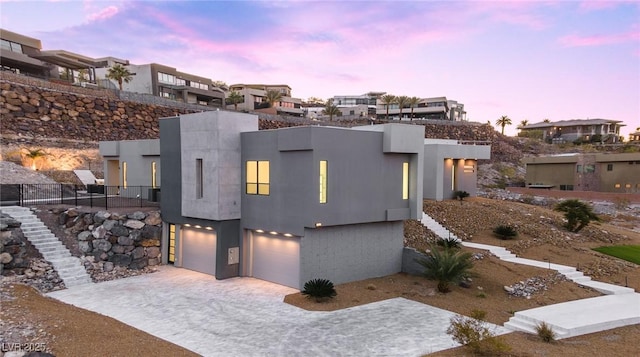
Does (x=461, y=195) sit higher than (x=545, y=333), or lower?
higher

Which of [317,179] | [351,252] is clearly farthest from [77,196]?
[351,252]

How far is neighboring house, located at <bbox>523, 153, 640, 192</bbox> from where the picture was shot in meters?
51.3

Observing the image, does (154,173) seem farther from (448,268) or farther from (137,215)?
(448,268)

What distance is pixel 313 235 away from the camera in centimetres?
1684

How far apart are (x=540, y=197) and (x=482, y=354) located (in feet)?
142

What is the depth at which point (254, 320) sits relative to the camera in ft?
43.4

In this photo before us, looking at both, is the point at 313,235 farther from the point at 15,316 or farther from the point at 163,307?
the point at 15,316

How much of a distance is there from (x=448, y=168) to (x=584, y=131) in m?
92.4

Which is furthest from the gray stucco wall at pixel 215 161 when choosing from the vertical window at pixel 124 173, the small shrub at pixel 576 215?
the small shrub at pixel 576 215

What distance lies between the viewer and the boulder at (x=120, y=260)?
1908cm

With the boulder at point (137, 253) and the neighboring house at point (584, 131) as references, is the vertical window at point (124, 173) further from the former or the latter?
the neighboring house at point (584, 131)

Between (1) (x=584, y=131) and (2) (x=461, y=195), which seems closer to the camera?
(2) (x=461, y=195)

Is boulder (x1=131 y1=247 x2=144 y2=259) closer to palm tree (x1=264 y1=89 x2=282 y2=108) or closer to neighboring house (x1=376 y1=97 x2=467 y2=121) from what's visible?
palm tree (x1=264 y1=89 x2=282 y2=108)

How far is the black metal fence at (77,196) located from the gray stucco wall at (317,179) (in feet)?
30.8
